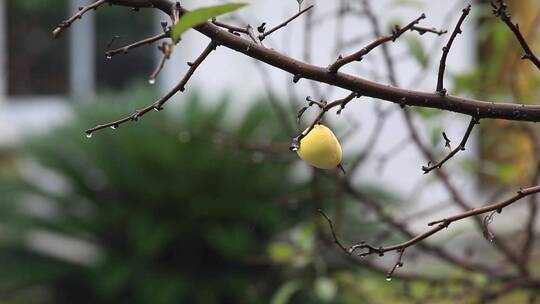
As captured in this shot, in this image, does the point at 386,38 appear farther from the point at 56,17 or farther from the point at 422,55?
the point at 56,17

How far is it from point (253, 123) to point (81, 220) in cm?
108

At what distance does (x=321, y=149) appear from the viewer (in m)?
0.85

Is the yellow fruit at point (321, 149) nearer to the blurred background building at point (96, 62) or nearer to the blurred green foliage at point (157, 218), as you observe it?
the blurred green foliage at point (157, 218)

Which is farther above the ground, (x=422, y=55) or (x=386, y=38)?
(x=422, y=55)

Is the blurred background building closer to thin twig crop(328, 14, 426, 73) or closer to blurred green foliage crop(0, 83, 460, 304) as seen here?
blurred green foliage crop(0, 83, 460, 304)

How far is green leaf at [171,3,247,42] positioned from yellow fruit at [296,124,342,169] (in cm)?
15

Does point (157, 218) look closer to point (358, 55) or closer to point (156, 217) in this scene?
point (156, 217)

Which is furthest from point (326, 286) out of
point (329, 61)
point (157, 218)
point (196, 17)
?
point (329, 61)

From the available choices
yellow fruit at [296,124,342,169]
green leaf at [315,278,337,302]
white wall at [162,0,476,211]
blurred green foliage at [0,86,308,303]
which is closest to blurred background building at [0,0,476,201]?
white wall at [162,0,476,211]

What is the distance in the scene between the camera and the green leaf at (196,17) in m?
0.77

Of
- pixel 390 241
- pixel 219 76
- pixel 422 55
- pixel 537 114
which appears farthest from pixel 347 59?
pixel 219 76

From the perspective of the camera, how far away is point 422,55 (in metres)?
2.06

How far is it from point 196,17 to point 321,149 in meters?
0.18

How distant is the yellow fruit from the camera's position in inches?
33.5
